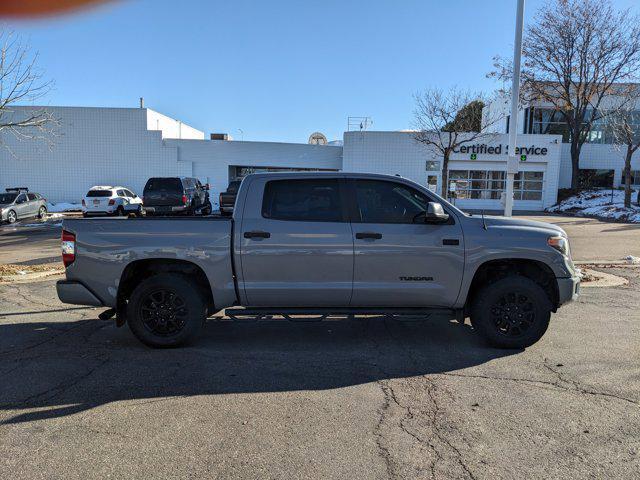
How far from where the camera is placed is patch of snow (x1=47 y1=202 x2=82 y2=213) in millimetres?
31133

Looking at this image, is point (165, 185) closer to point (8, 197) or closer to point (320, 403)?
point (8, 197)

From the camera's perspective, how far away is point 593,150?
38.2m

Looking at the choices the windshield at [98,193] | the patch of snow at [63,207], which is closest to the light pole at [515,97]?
the windshield at [98,193]

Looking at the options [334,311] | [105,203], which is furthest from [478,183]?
[334,311]

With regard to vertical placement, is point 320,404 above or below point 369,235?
below

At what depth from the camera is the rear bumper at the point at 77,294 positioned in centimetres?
534

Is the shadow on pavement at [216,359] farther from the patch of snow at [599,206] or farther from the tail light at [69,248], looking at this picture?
the patch of snow at [599,206]

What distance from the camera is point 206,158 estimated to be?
33.1 meters

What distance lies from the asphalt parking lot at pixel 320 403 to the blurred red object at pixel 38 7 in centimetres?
477

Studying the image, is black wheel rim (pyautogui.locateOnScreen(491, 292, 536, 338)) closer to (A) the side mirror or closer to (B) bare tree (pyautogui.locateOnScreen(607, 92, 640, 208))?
(A) the side mirror

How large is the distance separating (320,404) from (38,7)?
7.38 m

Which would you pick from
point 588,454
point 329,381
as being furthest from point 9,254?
point 588,454

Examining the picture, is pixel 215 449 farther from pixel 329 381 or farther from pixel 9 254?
pixel 9 254

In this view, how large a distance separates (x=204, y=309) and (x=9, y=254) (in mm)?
10819
